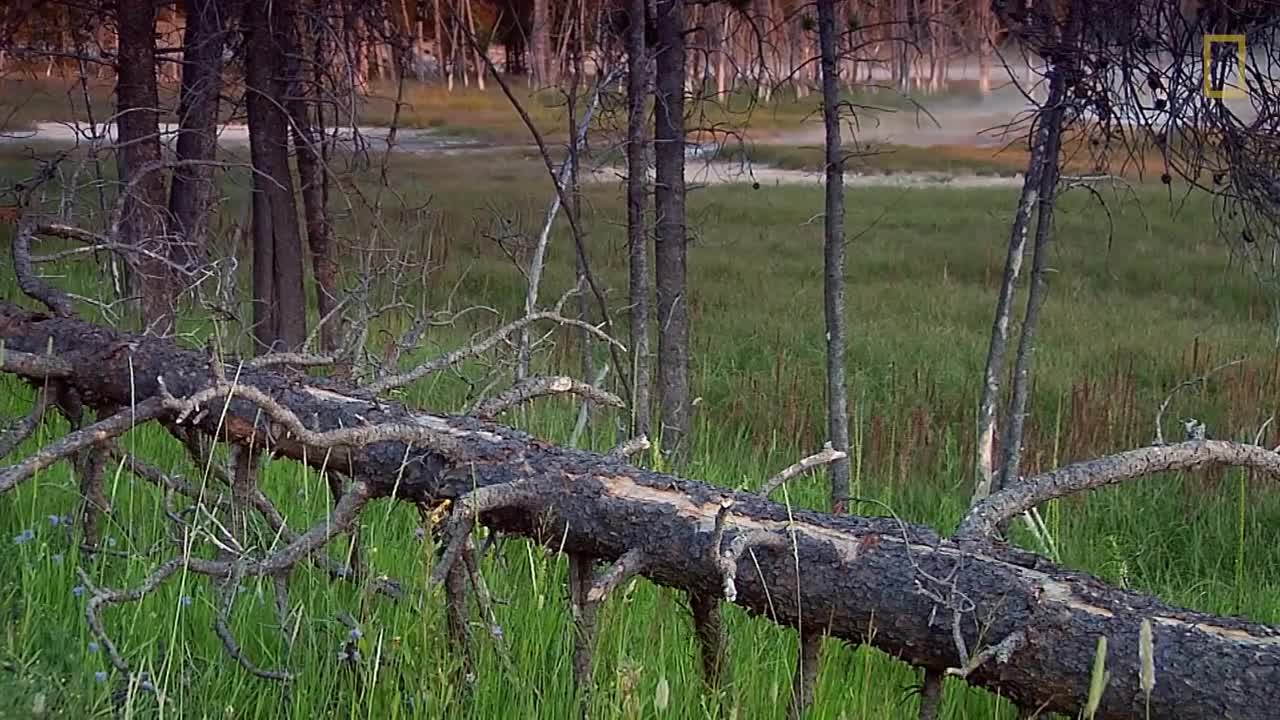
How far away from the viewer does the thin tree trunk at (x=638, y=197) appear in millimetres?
6934

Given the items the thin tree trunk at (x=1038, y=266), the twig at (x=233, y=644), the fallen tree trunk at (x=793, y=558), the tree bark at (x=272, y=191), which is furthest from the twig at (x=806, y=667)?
the tree bark at (x=272, y=191)

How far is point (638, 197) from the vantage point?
720 centimetres

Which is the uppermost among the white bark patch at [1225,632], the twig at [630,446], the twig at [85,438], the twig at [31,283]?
the twig at [31,283]

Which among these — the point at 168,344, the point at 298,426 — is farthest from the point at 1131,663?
the point at 168,344

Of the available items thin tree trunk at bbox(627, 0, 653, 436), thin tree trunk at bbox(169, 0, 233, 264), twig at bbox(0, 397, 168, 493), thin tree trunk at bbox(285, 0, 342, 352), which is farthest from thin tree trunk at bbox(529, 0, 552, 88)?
twig at bbox(0, 397, 168, 493)

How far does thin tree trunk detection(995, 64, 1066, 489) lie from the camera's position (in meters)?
6.69

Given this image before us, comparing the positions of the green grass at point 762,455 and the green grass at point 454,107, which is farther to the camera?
the green grass at point 454,107

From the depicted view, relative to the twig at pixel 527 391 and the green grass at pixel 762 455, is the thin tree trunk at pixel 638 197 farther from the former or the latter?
the twig at pixel 527 391

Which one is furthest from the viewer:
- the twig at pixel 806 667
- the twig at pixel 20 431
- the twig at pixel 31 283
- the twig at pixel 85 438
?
the twig at pixel 31 283

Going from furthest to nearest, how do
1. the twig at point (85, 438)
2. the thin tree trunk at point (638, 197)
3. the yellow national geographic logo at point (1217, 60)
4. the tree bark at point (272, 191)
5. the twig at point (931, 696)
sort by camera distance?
the tree bark at point (272, 191) → the thin tree trunk at point (638, 197) → the yellow national geographic logo at point (1217, 60) → the twig at point (85, 438) → the twig at point (931, 696)

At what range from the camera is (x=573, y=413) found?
7.39 m

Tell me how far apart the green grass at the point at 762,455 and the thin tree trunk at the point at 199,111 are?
0.46m

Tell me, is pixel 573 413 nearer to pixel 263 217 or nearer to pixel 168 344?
pixel 263 217

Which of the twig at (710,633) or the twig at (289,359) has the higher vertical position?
the twig at (289,359)
